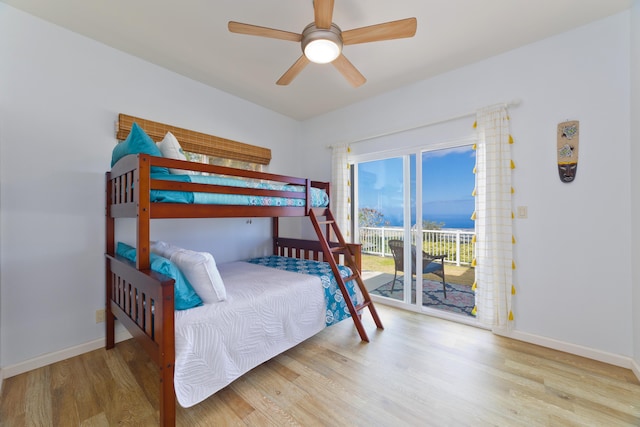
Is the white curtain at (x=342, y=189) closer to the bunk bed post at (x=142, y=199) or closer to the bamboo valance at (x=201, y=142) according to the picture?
the bamboo valance at (x=201, y=142)

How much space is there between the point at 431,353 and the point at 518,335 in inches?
36.1

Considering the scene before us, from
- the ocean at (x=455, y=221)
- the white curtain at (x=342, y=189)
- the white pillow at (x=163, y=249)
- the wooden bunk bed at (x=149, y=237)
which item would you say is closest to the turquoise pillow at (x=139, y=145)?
the wooden bunk bed at (x=149, y=237)

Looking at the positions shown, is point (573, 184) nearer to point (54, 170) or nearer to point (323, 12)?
point (323, 12)

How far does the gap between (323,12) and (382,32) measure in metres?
0.40

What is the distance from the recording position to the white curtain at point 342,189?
3496 millimetres

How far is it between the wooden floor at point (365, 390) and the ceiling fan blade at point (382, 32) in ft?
7.57

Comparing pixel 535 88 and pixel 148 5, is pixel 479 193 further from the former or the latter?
pixel 148 5

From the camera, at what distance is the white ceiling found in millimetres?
1844

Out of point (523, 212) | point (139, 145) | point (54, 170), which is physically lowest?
point (523, 212)

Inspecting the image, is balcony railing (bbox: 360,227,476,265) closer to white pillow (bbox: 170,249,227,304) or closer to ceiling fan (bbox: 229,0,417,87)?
ceiling fan (bbox: 229,0,417,87)

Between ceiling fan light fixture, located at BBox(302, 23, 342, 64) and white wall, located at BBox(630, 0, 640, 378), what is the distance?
2.13 m

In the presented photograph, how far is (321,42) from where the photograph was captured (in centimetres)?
169

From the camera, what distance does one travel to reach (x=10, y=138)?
1.89 metres

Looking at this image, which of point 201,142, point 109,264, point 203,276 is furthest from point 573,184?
point 109,264
